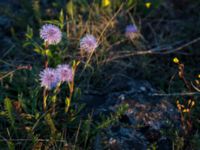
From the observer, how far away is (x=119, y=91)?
2574mm

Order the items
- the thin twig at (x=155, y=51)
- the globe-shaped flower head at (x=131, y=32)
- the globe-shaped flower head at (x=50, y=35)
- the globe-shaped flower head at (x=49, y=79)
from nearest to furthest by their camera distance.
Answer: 1. the globe-shaped flower head at (x=49, y=79)
2. the globe-shaped flower head at (x=50, y=35)
3. the thin twig at (x=155, y=51)
4. the globe-shaped flower head at (x=131, y=32)

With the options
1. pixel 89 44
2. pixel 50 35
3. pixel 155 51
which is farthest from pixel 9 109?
pixel 155 51

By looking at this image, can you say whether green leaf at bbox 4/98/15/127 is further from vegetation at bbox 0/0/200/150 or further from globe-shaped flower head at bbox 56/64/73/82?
globe-shaped flower head at bbox 56/64/73/82

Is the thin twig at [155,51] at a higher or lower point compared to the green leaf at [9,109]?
higher

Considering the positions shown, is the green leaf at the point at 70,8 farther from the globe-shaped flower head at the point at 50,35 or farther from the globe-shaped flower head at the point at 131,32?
the globe-shaped flower head at the point at 50,35

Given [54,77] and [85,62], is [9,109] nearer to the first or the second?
[54,77]

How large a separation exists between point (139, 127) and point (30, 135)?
0.63m

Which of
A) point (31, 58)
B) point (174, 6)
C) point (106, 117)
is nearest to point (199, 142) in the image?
point (106, 117)

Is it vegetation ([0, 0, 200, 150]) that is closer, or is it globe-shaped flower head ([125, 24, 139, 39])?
vegetation ([0, 0, 200, 150])

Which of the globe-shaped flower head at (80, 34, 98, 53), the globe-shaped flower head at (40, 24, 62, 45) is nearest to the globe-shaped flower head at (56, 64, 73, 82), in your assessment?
the globe-shaped flower head at (40, 24, 62, 45)

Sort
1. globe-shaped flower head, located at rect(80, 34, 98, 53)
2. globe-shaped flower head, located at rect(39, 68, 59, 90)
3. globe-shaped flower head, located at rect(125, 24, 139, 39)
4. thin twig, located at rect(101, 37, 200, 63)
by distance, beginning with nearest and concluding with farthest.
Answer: globe-shaped flower head, located at rect(39, 68, 59, 90)
globe-shaped flower head, located at rect(80, 34, 98, 53)
thin twig, located at rect(101, 37, 200, 63)
globe-shaped flower head, located at rect(125, 24, 139, 39)

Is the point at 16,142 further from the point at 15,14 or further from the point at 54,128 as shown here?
the point at 15,14

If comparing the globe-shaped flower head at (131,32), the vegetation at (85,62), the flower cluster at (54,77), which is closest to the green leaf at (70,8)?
the vegetation at (85,62)

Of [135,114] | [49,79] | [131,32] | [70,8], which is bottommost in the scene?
[135,114]
